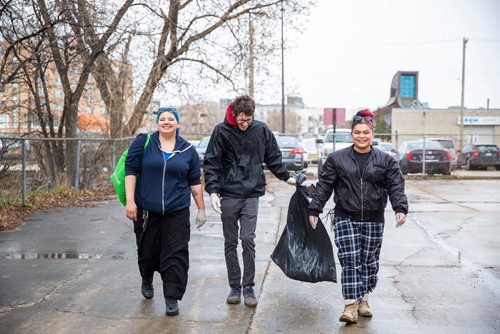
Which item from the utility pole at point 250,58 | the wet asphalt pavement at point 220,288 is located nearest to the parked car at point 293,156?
the utility pole at point 250,58

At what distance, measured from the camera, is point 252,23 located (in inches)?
728

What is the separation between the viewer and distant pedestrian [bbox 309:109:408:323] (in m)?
4.97

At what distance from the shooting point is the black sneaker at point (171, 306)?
5.03 m

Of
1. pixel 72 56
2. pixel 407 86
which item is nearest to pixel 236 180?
pixel 72 56

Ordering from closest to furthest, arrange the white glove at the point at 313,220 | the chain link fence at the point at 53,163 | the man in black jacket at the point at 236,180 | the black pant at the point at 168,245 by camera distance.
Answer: the black pant at the point at 168,245, the white glove at the point at 313,220, the man in black jacket at the point at 236,180, the chain link fence at the point at 53,163

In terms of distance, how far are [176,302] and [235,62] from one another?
14.1 metres

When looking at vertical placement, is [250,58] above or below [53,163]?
above

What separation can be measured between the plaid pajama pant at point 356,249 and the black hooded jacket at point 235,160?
0.92 meters

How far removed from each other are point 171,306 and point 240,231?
943mm

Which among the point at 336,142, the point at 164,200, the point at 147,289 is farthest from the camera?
the point at 336,142

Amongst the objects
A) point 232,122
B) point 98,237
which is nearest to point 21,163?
point 98,237

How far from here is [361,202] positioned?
496cm

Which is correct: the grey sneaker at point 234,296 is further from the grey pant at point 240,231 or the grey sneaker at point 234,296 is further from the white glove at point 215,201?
the white glove at point 215,201

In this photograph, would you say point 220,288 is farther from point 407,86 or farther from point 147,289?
point 407,86
